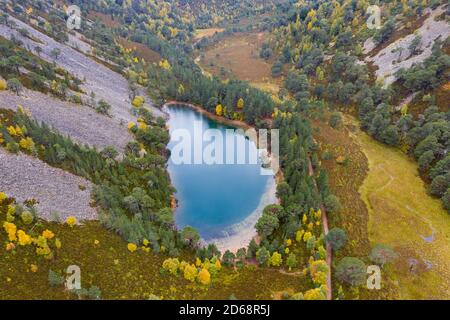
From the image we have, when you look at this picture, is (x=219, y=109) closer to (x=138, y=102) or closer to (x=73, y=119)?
(x=138, y=102)

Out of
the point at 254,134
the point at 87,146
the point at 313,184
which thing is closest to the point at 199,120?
the point at 254,134

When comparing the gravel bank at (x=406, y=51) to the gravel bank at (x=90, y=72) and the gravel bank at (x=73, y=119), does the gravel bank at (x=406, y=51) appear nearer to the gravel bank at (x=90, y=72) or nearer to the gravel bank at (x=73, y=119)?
the gravel bank at (x=90, y=72)

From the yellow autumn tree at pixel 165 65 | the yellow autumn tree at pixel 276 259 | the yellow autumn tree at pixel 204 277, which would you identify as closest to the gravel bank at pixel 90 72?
the yellow autumn tree at pixel 165 65

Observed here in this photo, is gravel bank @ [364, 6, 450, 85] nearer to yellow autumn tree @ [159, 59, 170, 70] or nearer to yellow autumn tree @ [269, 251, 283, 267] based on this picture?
yellow autumn tree @ [269, 251, 283, 267]

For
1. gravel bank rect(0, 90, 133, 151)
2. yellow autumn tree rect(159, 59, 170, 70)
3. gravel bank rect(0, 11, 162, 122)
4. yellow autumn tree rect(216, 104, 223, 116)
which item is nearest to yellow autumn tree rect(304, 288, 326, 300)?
gravel bank rect(0, 90, 133, 151)

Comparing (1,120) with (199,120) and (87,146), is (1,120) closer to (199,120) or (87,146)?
(87,146)
